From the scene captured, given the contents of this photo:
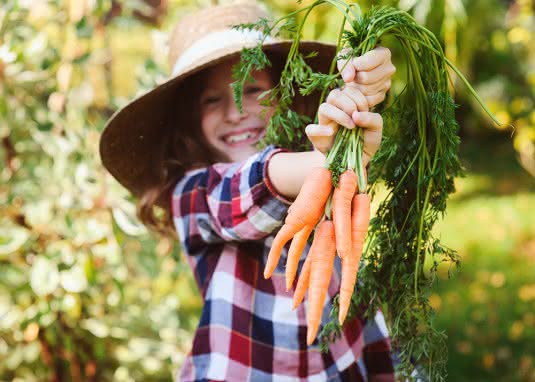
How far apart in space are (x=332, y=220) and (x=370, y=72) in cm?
25

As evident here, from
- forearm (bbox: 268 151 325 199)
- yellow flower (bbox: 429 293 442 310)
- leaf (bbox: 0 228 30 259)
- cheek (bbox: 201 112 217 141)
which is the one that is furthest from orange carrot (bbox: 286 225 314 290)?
yellow flower (bbox: 429 293 442 310)

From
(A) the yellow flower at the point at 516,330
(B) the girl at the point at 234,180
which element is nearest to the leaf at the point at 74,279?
(B) the girl at the point at 234,180

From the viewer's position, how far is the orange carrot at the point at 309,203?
1.04m

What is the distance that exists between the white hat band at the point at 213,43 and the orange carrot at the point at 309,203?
0.61 m

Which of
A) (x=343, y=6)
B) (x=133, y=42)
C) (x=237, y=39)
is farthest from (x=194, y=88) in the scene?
(x=133, y=42)

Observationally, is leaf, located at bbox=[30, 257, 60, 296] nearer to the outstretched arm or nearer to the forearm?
the forearm

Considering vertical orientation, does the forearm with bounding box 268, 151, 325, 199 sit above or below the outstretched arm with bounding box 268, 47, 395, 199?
below

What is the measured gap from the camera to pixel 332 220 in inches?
43.6

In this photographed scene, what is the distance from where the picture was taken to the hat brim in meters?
1.60

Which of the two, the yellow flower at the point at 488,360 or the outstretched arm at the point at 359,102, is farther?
the yellow flower at the point at 488,360

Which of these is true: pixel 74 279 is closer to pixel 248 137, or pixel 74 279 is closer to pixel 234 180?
pixel 248 137

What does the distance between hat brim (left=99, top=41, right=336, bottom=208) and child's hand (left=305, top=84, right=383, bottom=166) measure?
1.67 feet

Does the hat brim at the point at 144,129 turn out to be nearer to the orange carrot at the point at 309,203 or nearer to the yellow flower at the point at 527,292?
the orange carrot at the point at 309,203

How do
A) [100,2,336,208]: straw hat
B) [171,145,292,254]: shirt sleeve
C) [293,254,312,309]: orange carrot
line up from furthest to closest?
[100,2,336,208]: straw hat
[171,145,292,254]: shirt sleeve
[293,254,312,309]: orange carrot
